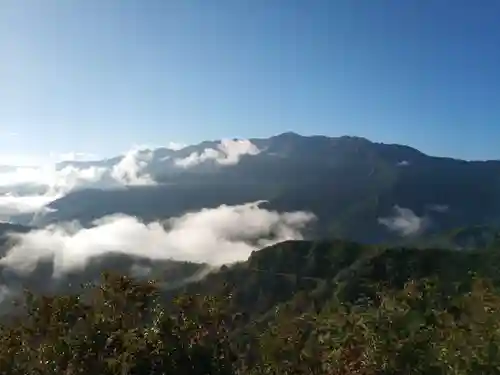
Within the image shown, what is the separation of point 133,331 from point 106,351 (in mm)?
2038

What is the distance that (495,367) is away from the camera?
39.7 m

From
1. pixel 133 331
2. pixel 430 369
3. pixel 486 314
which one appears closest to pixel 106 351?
pixel 133 331

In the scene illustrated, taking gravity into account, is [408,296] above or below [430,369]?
above

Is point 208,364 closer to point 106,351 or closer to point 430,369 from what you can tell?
point 106,351

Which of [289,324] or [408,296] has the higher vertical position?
[408,296]

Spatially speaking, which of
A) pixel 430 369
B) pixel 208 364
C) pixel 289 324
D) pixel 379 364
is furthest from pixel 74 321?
pixel 289 324

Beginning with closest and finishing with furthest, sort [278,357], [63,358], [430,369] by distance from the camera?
1. [63,358]
2. [430,369]
3. [278,357]

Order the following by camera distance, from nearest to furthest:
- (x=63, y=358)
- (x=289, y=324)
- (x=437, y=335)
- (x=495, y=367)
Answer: (x=63, y=358) < (x=495, y=367) < (x=437, y=335) < (x=289, y=324)

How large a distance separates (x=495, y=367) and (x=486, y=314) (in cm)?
933

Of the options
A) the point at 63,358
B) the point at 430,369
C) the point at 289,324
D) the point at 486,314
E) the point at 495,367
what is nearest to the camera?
the point at 63,358

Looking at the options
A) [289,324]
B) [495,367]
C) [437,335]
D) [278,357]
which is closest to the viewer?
[495,367]

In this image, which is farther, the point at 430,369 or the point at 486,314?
the point at 486,314

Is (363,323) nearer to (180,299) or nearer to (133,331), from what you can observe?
(180,299)

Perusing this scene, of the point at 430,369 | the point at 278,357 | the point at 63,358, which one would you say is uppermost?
the point at 63,358
